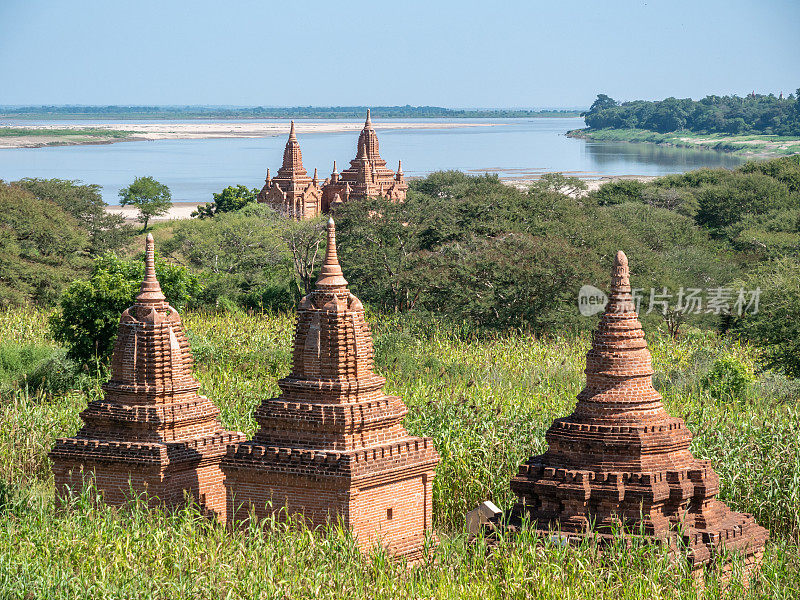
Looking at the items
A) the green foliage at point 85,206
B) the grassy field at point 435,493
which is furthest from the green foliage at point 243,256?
the grassy field at point 435,493

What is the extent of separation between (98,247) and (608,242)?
30233mm

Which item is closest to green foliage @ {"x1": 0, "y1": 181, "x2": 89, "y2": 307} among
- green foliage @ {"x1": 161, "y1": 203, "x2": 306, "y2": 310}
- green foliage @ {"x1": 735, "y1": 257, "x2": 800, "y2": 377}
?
green foliage @ {"x1": 161, "y1": 203, "x2": 306, "y2": 310}

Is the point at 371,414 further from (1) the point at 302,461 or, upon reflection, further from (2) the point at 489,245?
(2) the point at 489,245

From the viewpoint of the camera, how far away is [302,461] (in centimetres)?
2069

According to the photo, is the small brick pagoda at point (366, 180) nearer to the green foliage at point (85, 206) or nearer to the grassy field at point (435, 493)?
the green foliage at point (85, 206)

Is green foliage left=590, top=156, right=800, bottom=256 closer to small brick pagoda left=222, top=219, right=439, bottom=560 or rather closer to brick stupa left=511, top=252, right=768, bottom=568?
brick stupa left=511, top=252, right=768, bottom=568

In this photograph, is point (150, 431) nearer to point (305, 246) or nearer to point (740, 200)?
point (305, 246)

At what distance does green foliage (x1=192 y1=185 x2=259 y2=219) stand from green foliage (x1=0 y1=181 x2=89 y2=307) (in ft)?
79.9

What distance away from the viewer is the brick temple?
85125 millimetres

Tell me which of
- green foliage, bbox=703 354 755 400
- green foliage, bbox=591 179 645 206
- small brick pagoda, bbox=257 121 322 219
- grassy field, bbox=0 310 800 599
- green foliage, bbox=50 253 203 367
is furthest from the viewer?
green foliage, bbox=591 179 645 206

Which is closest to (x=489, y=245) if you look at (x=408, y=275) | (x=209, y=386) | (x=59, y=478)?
(x=408, y=275)

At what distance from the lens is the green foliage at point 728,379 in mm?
40469

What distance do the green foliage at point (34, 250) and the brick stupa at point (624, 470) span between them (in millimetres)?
40160

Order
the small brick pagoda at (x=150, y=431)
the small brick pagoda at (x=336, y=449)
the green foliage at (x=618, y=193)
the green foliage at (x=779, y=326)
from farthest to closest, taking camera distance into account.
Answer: the green foliage at (x=618, y=193), the green foliage at (x=779, y=326), the small brick pagoda at (x=150, y=431), the small brick pagoda at (x=336, y=449)
